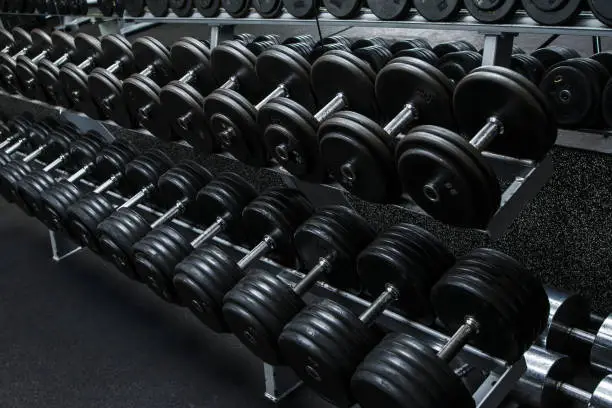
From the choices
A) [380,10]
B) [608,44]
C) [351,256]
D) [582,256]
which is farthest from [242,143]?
[608,44]

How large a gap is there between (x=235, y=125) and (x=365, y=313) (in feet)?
1.72

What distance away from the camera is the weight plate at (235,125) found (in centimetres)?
132

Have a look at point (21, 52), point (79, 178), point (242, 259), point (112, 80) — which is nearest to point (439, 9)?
point (242, 259)

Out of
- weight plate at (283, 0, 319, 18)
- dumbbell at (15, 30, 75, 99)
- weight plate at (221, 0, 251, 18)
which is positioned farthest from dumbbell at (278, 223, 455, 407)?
dumbbell at (15, 30, 75, 99)

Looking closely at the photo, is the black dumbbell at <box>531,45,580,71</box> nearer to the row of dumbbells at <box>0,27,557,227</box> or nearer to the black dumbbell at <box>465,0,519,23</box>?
the row of dumbbells at <box>0,27,557,227</box>

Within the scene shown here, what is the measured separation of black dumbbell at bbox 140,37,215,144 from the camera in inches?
58.4

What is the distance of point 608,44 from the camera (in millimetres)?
2227

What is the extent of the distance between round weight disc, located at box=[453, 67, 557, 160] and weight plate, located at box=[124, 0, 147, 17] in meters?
1.48

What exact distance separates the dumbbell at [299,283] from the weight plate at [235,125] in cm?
22

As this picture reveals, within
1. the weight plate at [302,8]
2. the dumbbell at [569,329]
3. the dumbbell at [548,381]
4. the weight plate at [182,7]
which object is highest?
the weight plate at [302,8]

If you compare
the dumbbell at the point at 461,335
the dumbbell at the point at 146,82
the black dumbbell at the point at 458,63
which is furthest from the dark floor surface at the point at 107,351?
the black dumbbell at the point at 458,63

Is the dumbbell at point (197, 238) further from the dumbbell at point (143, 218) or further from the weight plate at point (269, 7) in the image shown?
the weight plate at point (269, 7)

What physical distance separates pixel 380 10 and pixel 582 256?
833 millimetres

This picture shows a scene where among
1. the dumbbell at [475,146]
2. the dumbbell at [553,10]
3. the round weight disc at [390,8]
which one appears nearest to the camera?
the dumbbell at [475,146]
